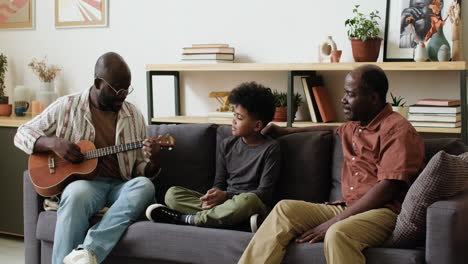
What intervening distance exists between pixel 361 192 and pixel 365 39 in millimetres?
1193

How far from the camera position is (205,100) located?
443 cm

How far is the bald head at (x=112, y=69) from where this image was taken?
321 centimetres

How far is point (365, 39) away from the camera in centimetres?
366

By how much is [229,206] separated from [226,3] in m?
1.81

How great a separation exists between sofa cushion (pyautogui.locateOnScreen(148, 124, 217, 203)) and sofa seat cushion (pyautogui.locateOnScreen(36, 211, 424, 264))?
1.56ft

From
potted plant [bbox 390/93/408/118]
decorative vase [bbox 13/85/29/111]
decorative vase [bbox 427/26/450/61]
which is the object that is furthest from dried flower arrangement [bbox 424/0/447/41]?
decorative vase [bbox 13/85/29/111]

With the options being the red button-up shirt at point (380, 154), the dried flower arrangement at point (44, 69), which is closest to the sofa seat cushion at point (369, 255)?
Answer: the red button-up shirt at point (380, 154)

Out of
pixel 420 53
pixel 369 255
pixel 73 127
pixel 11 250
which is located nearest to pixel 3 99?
pixel 11 250

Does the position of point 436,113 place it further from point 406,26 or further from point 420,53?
point 406,26

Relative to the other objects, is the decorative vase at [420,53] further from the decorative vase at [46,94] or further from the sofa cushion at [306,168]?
the decorative vase at [46,94]

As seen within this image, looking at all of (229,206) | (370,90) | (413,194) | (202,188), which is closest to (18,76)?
(202,188)

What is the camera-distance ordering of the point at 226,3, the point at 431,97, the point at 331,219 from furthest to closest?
the point at 226,3 → the point at 431,97 → the point at 331,219

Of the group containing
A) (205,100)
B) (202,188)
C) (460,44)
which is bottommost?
(202,188)

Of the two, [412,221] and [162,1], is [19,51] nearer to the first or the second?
[162,1]
